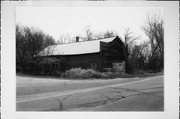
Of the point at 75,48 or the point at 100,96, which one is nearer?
the point at 100,96

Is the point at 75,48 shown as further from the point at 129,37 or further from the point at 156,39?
the point at 156,39

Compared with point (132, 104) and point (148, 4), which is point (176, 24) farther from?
point (132, 104)

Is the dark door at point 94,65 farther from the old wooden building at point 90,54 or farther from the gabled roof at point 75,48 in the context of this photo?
the gabled roof at point 75,48

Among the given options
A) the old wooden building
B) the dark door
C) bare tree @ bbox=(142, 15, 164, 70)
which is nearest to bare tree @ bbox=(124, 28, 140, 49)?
the old wooden building

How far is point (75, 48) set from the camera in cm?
460

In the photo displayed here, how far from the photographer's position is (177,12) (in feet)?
14.8

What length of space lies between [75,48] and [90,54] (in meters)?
0.31

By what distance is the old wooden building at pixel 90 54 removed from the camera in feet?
14.9

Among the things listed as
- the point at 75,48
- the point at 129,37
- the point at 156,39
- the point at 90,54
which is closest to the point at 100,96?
the point at 90,54

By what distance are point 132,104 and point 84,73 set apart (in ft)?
3.47

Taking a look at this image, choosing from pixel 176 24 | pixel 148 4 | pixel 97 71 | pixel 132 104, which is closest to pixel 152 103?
pixel 132 104

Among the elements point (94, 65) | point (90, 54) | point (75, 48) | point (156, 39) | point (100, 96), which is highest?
point (156, 39)

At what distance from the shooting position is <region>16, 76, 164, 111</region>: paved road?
14.5 ft

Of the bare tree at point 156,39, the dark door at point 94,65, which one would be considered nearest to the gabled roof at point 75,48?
the dark door at point 94,65
